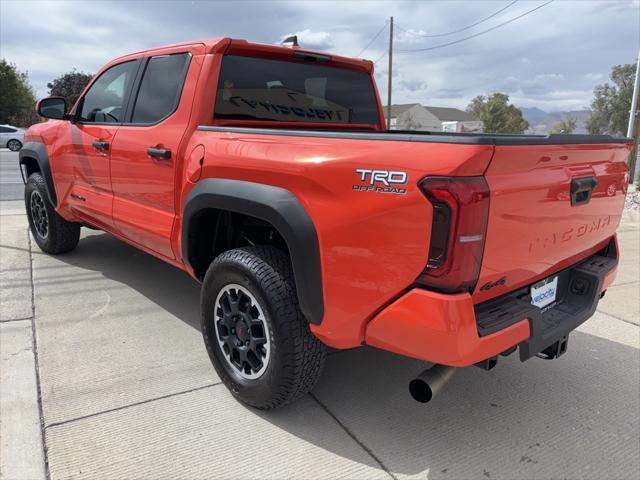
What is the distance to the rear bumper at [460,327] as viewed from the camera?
69.6 inches

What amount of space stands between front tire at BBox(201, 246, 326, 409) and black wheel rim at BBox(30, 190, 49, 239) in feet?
10.4

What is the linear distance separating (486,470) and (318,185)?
58.2 inches

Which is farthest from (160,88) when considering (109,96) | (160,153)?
(109,96)

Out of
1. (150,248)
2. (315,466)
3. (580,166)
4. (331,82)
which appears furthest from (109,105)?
(580,166)

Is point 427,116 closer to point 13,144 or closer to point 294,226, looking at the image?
point 13,144

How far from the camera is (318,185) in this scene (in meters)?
2.04

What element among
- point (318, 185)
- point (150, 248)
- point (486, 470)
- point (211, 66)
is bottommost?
point (486, 470)

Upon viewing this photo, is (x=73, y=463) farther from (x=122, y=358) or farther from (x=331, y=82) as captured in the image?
(x=331, y=82)

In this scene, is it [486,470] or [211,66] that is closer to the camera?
[486,470]

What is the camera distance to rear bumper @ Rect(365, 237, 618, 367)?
69.6 inches

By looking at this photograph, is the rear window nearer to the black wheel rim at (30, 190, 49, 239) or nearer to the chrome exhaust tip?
the chrome exhaust tip

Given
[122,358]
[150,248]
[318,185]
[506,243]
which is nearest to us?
[506,243]

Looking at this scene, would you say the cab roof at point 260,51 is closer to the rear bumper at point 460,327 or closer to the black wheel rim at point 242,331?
the black wheel rim at point 242,331

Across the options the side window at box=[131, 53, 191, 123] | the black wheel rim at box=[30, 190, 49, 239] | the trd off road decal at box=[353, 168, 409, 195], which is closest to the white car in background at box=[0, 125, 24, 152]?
the black wheel rim at box=[30, 190, 49, 239]
